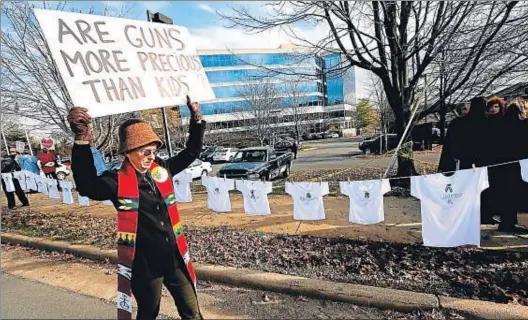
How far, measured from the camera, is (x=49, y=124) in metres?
9.34

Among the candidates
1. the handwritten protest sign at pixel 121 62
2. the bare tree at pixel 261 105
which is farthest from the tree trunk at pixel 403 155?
the bare tree at pixel 261 105

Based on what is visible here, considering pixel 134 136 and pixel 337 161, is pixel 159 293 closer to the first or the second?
pixel 134 136

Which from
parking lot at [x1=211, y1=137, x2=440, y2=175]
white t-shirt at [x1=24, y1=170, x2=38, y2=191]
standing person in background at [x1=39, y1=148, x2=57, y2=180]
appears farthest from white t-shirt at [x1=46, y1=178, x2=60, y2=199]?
parking lot at [x1=211, y1=137, x2=440, y2=175]

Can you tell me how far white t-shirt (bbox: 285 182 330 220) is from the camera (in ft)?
18.6

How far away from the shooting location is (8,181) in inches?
413

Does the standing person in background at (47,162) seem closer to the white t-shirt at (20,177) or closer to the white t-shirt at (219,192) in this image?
the white t-shirt at (20,177)

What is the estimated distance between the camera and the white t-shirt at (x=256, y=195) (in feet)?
20.1

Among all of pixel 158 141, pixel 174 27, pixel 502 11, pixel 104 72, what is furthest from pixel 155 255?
pixel 502 11

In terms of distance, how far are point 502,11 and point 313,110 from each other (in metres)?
41.3

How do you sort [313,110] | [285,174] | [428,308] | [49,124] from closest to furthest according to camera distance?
[428,308] → [49,124] → [285,174] → [313,110]

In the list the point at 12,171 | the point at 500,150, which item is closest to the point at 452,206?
the point at 500,150

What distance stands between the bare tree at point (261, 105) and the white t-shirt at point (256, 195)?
90.5 ft

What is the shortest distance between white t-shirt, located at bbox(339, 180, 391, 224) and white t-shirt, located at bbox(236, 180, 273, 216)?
1486 mm

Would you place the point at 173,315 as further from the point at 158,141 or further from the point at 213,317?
the point at 158,141
